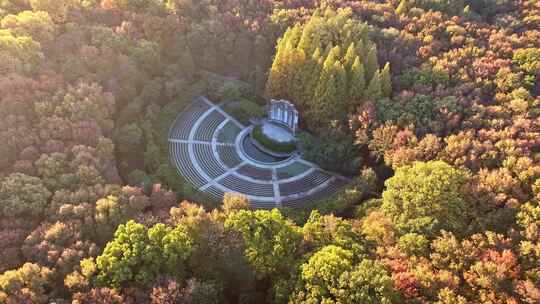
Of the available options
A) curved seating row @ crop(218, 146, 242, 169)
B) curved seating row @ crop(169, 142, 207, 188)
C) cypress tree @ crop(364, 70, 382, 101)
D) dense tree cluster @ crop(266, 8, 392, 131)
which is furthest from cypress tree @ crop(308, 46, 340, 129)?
curved seating row @ crop(169, 142, 207, 188)

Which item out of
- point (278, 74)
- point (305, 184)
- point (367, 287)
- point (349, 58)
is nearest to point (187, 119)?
point (278, 74)

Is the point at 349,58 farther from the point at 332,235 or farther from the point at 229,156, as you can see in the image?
the point at 332,235

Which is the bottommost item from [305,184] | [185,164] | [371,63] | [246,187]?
[185,164]

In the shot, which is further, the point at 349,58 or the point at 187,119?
the point at 187,119

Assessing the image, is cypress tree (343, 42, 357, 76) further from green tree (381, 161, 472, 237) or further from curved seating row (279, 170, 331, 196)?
green tree (381, 161, 472, 237)

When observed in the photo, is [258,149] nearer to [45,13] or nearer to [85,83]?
[85,83]

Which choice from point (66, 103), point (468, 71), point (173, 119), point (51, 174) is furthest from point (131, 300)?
point (468, 71)
